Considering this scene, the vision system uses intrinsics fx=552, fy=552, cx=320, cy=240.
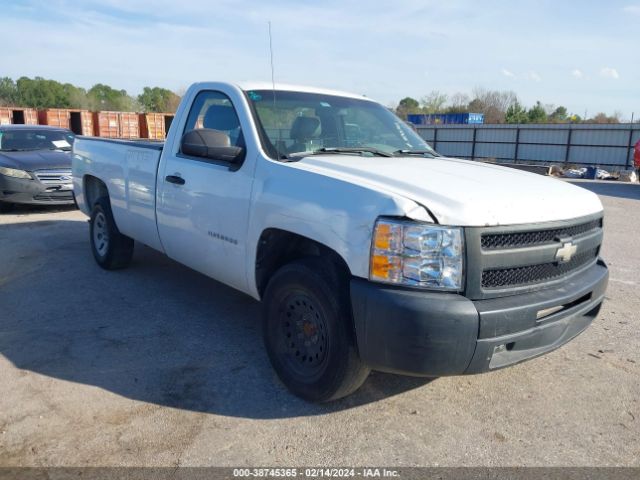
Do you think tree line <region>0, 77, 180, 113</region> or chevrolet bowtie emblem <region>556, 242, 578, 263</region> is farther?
tree line <region>0, 77, 180, 113</region>

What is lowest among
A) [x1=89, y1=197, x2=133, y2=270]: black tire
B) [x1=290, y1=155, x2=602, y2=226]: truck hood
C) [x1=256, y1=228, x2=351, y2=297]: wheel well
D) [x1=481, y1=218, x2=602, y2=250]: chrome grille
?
[x1=89, y1=197, x2=133, y2=270]: black tire

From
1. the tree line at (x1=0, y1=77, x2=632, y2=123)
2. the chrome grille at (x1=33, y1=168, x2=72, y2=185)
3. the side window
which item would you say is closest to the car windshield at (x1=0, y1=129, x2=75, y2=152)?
the chrome grille at (x1=33, y1=168, x2=72, y2=185)

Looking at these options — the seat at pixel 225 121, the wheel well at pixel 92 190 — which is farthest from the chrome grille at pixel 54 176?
the seat at pixel 225 121

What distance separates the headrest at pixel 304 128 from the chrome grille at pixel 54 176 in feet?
24.4

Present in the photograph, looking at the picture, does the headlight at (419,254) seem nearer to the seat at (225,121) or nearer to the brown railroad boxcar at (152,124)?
the seat at (225,121)

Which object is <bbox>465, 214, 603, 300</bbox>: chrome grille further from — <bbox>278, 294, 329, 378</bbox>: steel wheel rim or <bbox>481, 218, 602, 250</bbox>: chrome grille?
<bbox>278, 294, 329, 378</bbox>: steel wheel rim

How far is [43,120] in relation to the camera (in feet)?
99.2

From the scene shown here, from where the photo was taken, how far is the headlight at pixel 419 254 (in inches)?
110

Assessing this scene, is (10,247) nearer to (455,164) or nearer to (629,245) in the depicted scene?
(455,164)

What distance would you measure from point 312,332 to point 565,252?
1.57 metres

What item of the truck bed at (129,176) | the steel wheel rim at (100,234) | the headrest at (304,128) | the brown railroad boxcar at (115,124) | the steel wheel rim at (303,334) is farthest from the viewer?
the brown railroad boxcar at (115,124)

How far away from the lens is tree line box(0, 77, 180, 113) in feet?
269

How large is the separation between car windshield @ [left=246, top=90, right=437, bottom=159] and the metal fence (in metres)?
28.2

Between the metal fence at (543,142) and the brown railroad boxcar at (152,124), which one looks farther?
the brown railroad boxcar at (152,124)
